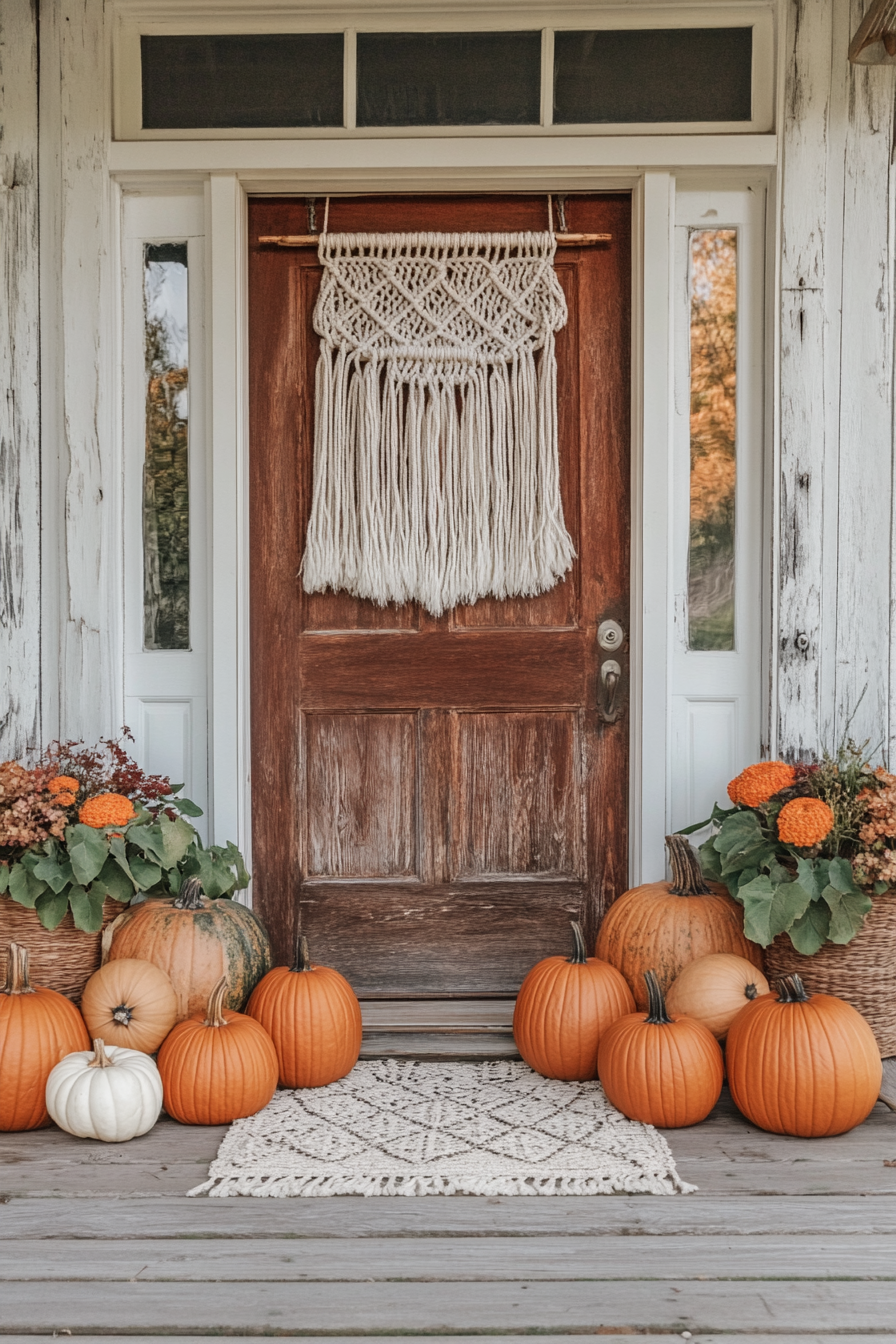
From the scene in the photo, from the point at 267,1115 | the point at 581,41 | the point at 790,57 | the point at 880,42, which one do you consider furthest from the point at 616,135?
the point at 267,1115

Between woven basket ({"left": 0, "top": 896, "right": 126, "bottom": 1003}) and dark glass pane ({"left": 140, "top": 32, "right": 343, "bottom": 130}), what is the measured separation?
208 centimetres

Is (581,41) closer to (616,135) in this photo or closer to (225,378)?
(616,135)

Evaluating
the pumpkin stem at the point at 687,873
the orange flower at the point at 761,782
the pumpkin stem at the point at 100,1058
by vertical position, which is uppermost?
the orange flower at the point at 761,782

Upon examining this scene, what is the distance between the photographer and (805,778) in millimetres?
2369

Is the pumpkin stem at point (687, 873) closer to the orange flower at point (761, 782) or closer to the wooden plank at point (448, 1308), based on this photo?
the orange flower at point (761, 782)

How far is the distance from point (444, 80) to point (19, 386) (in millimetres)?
1409

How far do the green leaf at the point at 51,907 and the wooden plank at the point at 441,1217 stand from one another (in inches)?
23.9

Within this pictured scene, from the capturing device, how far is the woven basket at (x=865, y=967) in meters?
2.19

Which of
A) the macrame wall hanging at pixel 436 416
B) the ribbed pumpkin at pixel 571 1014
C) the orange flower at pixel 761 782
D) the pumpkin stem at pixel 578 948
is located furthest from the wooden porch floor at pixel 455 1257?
the macrame wall hanging at pixel 436 416

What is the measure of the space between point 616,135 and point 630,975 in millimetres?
2168

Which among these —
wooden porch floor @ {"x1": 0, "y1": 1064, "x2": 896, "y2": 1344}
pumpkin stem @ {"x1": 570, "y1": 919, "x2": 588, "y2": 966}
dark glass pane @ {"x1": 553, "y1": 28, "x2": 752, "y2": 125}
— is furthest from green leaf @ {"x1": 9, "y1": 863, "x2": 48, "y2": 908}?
dark glass pane @ {"x1": 553, "y1": 28, "x2": 752, "y2": 125}

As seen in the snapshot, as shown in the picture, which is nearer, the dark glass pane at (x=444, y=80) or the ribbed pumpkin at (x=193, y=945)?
the ribbed pumpkin at (x=193, y=945)

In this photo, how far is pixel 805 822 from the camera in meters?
2.18

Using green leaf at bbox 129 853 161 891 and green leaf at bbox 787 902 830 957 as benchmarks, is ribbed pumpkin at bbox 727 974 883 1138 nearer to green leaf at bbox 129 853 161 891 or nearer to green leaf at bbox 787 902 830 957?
green leaf at bbox 787 902 830 957
